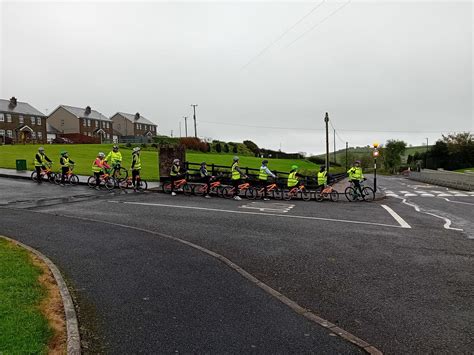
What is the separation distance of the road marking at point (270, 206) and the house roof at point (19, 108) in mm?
69392

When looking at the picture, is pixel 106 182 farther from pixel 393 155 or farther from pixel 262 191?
pixel 393 155

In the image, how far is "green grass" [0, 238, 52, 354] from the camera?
393cm

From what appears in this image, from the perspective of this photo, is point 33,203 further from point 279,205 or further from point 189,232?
point 279,205

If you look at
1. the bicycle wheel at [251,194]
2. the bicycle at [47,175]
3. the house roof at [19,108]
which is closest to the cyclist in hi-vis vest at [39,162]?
the bicycle at [47,175]

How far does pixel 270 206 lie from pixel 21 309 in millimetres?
12534

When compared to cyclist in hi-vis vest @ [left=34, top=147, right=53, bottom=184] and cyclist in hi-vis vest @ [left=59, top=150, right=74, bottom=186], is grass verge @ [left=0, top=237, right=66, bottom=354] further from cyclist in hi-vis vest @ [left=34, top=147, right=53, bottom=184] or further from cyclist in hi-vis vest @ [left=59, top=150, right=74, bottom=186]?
cyclist in hi-vis vest @ [left=34, top=147, right=53, bottom=184]

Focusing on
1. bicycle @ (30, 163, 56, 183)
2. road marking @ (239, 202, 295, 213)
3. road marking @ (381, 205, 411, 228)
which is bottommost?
road marking @ (381, 205, 411, 228)

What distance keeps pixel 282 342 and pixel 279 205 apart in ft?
42.1

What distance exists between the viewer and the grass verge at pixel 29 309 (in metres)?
3.96

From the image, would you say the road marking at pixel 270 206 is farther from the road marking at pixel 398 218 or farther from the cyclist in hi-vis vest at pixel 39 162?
the cyclist in hi-vis vest at pixel 39 162

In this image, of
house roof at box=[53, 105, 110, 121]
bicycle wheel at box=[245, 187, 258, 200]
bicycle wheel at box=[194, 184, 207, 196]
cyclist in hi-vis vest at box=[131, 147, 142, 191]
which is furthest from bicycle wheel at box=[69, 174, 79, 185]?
house roof at box=[53, 105, 110, 121]

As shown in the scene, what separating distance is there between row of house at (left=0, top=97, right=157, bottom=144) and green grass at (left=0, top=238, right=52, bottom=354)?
226 ft

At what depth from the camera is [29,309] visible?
187 inches

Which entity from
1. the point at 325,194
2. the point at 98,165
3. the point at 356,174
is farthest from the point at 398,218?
the point at 98,165
